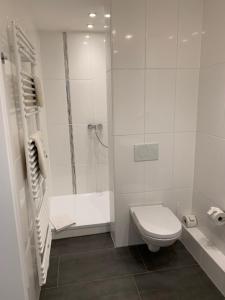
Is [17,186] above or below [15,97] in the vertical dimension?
below

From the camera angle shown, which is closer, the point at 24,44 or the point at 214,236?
the point at 24,44

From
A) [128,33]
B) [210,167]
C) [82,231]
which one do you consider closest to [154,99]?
[128,33]

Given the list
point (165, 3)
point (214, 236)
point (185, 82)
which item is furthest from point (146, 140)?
point (165, 3)

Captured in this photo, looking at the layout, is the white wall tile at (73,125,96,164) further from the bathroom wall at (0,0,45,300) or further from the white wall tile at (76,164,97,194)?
the bathroom wall at (0,0,45,300)

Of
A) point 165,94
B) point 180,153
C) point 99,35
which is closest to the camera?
point 165,94

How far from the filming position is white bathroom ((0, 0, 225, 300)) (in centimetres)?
157

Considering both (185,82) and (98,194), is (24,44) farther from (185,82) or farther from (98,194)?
(98,194)

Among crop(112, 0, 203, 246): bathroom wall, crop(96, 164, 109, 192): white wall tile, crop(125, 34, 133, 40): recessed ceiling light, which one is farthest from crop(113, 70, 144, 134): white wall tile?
crop(96, 164, 109, 192): white wall tile

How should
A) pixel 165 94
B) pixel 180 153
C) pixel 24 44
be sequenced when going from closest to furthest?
1. pixel 24 44
2. pixel 165 94
3. pixel 180 153

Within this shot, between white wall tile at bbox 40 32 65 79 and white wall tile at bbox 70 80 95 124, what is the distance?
221 mm

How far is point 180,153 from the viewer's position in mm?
2205

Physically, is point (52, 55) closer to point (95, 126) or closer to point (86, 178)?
point (95, 126)

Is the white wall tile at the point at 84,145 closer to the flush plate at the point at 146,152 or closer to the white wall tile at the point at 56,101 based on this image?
the white wall tile at the point at 56,101

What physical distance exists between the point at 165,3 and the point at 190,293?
2.37 m
